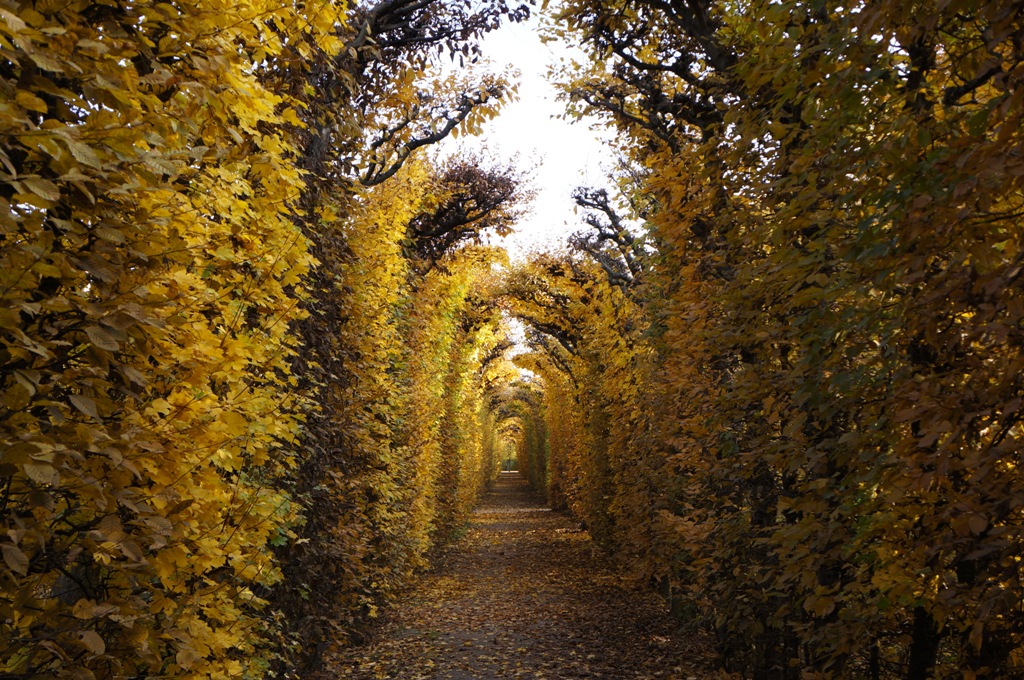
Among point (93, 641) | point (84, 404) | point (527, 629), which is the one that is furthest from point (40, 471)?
point (527, 629)

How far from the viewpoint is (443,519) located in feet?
57.4

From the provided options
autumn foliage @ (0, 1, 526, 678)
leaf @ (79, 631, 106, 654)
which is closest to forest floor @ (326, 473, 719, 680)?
autumn foliage @ (0, 1, 526, 678)

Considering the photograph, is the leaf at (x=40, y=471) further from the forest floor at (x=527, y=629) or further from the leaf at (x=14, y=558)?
the forest floor at (x=527, y=629)

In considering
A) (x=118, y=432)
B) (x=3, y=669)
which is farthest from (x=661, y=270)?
(x=3, y=669)

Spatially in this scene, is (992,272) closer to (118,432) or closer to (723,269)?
(118,432)

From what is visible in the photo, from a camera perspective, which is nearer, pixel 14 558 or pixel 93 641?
pixel 14 558

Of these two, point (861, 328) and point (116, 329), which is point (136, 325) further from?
point (861, 328)

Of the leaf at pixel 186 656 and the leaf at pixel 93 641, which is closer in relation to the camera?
the leaf at pixel 93 641

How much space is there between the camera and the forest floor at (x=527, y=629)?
25.5ft

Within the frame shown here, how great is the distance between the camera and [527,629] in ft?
32.3

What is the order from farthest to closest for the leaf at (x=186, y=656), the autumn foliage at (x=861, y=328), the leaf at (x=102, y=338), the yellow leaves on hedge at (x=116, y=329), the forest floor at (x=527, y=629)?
the forest floor at (x=527, y=629)
the leaf at (x=186, y=656)
the autumn foliage at (x=861, y=328)
the leaf at (x=102, y=338)
the yellow leaves on hedge at (x=116, y=329)

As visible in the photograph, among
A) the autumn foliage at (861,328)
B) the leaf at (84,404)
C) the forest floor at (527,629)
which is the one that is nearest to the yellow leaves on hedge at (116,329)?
the leaf at (84,404)

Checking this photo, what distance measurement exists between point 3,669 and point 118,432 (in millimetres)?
790

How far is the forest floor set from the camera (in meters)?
7.76
